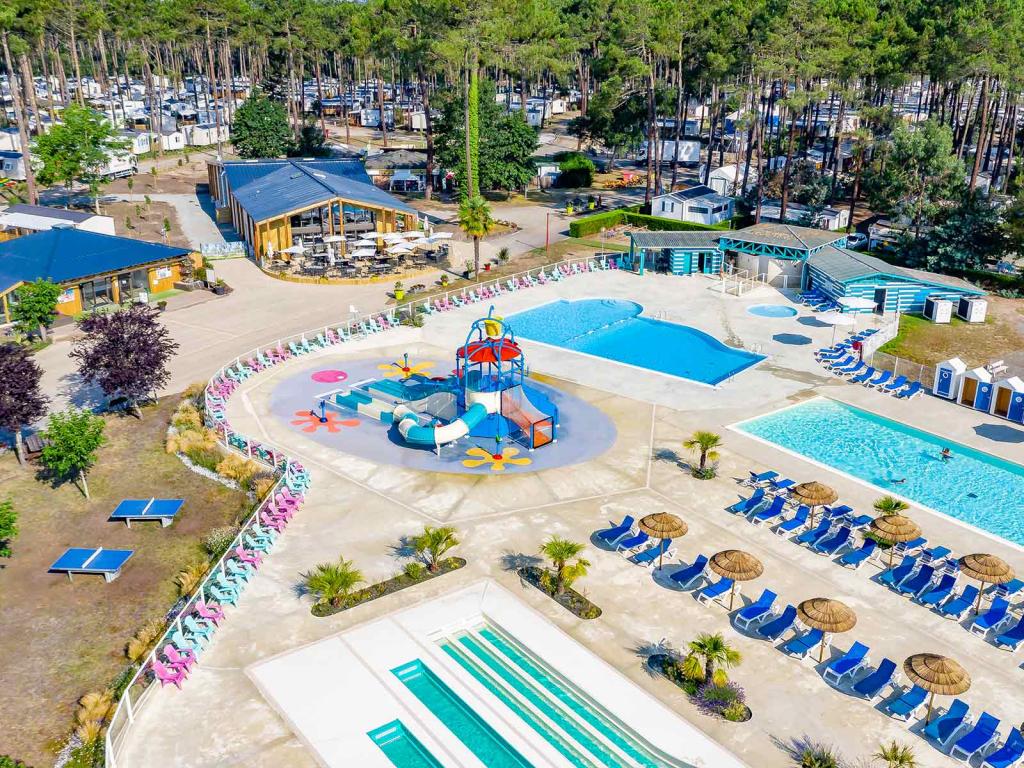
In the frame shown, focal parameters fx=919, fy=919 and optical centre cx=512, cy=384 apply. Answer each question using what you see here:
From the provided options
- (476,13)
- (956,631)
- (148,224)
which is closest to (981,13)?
(476,13)

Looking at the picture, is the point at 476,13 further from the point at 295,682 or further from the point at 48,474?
the point at 295,682

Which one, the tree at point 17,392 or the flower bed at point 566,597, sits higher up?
the tree at point 17,392

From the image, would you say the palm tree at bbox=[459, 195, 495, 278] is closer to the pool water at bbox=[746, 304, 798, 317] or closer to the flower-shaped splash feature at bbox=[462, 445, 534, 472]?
the pool water at bbox=[746, 304, 798, 317]

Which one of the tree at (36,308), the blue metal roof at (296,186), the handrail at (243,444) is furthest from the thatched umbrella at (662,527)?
the blue metal roof at (296,186)

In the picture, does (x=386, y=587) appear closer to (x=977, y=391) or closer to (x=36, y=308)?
(x=977, y=391)

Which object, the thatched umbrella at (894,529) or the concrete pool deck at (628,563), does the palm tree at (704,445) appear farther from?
the thatched umbrella at (894,529)

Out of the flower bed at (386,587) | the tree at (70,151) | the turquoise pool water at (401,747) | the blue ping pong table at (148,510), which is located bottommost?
the turquoise pool water at (401,747)

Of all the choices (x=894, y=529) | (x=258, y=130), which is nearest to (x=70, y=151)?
(x=258, y=130)
